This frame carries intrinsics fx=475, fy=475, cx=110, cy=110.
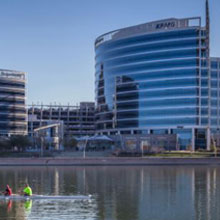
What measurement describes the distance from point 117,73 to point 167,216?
131 meters

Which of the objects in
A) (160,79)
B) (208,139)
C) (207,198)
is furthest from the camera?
(160,79)

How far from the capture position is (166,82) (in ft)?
533

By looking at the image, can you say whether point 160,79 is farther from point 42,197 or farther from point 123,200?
point 42,197

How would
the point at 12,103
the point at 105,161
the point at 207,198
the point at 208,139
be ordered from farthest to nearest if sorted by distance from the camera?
1. the point at 12,103
2. the point at 208,139
3. the point at 105,161
4. the point at 207,198

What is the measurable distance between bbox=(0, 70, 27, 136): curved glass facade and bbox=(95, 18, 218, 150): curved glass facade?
128ft

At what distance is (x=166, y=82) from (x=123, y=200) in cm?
10749

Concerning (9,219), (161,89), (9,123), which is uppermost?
(161,89)

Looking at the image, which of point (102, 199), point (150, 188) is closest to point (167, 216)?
point (102, 199)

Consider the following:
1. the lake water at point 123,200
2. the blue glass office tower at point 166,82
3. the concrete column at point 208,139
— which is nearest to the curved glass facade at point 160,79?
the blue glass office tower at point 166,82

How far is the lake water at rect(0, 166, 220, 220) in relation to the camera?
48531mm

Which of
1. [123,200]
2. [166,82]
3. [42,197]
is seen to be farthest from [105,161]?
[123,200]

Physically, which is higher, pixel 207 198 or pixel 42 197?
pixel 42 197

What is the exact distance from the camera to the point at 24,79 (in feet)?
645

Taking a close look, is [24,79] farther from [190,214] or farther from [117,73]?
[190,214]
